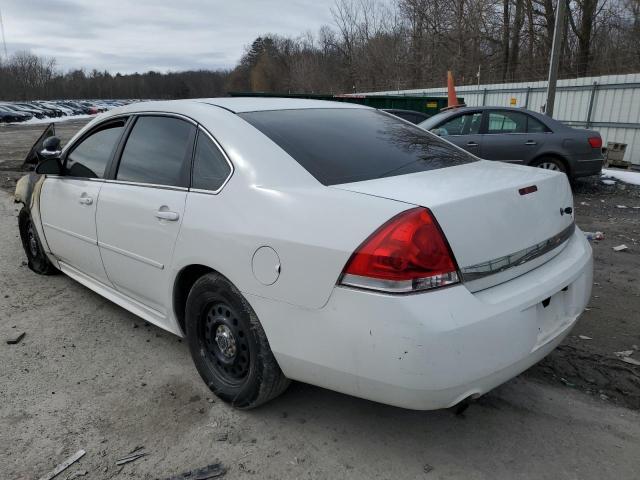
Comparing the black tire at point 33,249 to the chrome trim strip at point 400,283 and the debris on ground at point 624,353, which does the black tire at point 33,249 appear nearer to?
the chrome trim strip at point 400,283

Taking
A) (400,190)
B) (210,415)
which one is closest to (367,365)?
(400,190)

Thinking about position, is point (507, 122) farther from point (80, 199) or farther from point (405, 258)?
point (405, 258)

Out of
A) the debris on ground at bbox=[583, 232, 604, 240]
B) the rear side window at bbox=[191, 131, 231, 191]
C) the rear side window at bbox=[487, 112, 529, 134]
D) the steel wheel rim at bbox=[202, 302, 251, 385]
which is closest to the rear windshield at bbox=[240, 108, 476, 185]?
the rear side window at bbox=[191, 131, 231, 191]

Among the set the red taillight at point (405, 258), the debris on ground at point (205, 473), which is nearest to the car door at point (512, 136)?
the red taillight at point (405, 258)

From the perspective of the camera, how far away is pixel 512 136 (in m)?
8.73

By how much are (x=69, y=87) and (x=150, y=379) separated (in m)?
128

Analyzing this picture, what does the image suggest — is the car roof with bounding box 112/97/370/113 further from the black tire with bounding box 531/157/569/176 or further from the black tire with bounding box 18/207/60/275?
the black tire with bounding box 531/157/569/176

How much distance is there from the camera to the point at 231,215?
94.7 inches

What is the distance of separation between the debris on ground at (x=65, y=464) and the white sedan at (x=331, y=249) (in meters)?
0.71

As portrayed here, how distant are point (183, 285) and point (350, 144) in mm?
1212

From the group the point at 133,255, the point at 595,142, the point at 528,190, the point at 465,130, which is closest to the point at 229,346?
the point at 133,255

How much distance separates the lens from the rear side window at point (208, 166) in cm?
257

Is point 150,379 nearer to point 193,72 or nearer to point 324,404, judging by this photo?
point 324,404

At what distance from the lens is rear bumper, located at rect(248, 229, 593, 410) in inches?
73.9
